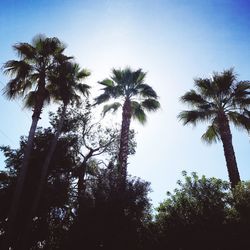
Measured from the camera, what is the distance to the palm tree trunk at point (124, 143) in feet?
42.8

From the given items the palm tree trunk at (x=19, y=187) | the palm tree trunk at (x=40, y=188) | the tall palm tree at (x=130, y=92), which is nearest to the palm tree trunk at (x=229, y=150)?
the tall palm tree at (x=130, y=92)

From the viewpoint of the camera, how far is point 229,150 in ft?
46.5

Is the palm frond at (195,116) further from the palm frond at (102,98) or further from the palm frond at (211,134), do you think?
the palm frond at (102,98)

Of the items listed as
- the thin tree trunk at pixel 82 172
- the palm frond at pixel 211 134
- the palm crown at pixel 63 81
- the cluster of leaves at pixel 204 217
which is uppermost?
the palm crown at pixel 63 81

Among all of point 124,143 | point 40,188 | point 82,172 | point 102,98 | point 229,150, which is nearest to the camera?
point 40,188

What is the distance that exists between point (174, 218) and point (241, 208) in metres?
2.35

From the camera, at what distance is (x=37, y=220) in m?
13.7

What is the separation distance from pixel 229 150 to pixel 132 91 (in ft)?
24.3

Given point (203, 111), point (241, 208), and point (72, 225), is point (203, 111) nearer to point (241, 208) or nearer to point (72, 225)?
point (241, 208)

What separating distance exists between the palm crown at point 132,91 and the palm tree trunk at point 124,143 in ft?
3.21

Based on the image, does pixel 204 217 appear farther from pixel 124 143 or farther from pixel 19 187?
pixel 19 187

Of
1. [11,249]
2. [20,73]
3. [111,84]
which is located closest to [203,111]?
[111,84]

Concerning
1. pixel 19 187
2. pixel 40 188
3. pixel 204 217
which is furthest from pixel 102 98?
pixel 204 217

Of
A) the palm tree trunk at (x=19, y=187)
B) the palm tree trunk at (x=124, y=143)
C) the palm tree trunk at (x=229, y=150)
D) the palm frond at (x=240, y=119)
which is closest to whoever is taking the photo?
the palm tree trunk at (x=19, y=187)
